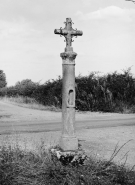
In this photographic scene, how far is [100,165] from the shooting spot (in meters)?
4.86

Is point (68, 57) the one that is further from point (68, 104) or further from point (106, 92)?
point (106, 92)

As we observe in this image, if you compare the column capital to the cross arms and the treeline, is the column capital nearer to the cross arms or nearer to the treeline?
the cross arms

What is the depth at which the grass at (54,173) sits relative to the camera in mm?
4254

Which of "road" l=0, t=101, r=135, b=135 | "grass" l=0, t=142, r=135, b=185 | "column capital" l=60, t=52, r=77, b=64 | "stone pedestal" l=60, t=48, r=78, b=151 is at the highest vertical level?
"column capital" l=60, t=52, r=77, b=64

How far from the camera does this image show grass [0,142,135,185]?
14.0ft

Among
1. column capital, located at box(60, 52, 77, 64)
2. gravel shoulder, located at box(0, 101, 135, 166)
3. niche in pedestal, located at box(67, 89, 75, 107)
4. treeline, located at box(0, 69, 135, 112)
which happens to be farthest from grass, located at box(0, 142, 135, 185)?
treeline, located at box(0, 69, 135, 112)

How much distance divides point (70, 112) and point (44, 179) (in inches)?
52.9

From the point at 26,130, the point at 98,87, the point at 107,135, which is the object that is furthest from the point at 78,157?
the point at 98,87

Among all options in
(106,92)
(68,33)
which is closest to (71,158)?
(68,33)

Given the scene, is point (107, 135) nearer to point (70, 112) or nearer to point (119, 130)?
point (119, 130)

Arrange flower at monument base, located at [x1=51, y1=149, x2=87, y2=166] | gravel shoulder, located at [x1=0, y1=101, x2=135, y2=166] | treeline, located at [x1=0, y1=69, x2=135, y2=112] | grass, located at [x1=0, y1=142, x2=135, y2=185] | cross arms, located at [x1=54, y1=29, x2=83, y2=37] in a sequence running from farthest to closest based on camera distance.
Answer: treeline, located at [x1=0, y1=69, x2=135, y2=112], gravel shoulder, located at [x1=0, y1=101, x2=135, y2=166], cross arms, located at [x1=54, y1=29, x2=83, y2=37], flower at monument base, located at [x1=51, y1=149, x2=87, y2=166], grass, located at [x1=0, y1=142, x2=135, y2=185]

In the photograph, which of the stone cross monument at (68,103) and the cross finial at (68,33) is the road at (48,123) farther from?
the cross finial at (68,33)

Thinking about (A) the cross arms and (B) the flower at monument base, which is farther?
(A) the cross arms

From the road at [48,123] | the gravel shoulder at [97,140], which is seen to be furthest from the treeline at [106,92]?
the gravel shoulder at [97,140]
